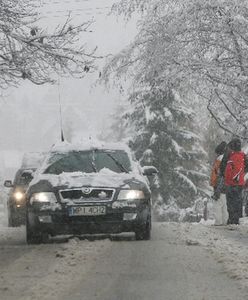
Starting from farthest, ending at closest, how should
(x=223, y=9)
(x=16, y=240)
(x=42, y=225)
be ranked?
(x=223, y=9), (x=16, y=240), (x=42, y=225)

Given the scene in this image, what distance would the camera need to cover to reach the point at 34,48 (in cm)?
1452

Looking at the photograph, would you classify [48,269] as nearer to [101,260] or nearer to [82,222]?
[101,260]

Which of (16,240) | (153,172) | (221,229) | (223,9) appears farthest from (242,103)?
(16,240)

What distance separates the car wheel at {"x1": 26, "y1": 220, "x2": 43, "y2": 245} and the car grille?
0.71 metres

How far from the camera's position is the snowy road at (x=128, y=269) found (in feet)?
22.7

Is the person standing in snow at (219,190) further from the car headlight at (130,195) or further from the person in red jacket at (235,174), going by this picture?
the car headlight at (130,195)

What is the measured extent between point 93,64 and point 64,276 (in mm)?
7723

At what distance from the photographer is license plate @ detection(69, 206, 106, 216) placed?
1154cm

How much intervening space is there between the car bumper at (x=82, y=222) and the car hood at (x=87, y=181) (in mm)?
391

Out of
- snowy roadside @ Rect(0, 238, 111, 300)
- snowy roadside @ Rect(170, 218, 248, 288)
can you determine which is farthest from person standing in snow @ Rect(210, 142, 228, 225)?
snowy roadside @ Rect(0, 238, 111, 300)

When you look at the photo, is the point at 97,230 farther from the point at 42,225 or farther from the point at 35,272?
the point at 35,272

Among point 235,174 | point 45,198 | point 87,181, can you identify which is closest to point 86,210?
point 87,181

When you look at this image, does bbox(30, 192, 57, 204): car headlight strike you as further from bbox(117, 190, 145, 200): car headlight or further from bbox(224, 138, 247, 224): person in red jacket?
bbox(224, 138, 247, 224): person in red jacket

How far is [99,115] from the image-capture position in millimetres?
194375
